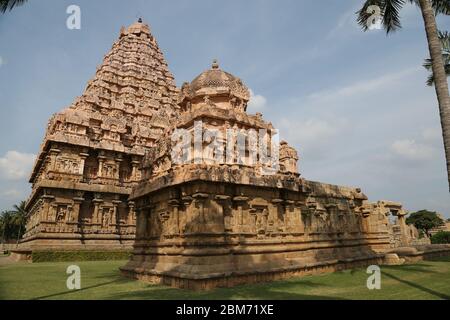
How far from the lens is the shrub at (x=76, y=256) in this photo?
74.2 ft

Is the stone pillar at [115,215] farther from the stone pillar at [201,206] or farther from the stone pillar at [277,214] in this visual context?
the stone pillar at [201,206]

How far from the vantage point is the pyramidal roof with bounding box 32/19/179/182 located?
30.2m

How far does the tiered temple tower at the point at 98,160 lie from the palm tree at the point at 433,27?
78.7 ft

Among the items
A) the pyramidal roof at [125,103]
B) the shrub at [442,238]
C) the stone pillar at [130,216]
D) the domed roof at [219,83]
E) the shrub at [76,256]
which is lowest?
the shrub at [76,256]

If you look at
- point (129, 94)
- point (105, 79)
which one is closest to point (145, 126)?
point (129, 94)

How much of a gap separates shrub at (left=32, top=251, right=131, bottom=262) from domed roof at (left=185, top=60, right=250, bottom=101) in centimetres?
1784

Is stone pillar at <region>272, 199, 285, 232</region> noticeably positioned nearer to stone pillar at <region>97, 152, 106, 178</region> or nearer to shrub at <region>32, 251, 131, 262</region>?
shrub at <region>32, 251, 131, 262</region>

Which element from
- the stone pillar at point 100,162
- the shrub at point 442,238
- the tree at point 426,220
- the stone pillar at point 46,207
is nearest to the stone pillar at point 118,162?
the stone pillar at point 100,162

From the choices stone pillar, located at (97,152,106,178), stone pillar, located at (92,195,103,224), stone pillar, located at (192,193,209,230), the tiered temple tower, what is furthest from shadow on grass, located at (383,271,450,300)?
stone pillar, located at (97,152,106,178)

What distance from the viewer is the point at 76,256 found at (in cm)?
2392

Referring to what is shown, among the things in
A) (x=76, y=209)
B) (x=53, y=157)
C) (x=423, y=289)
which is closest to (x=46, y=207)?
(x=76, y=209)

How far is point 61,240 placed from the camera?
25.4m

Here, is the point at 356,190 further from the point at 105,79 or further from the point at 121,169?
the point at 105,79
